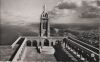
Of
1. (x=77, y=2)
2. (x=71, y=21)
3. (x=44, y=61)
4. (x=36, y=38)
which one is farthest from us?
(x=71, y=21)

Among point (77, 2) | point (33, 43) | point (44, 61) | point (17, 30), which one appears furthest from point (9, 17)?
point (44, 61)

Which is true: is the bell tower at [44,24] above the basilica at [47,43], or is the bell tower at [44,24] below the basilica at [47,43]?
above

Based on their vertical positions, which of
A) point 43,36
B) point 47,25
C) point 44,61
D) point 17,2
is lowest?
point 44,61

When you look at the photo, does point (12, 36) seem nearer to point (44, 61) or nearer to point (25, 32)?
point (25, 32)

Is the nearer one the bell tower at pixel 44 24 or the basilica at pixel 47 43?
the basilica at pixel 47 43

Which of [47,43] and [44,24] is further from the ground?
[44,24]

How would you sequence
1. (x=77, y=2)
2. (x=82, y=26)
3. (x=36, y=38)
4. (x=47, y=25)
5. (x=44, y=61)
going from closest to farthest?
(x=44, y=61)
(x=47, y=25)
(x=36, y=38)
(x=77, y=2)
(x=82, y=26)

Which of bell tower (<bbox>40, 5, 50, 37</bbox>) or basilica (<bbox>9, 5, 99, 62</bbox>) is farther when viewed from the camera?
bell tower (<bbox>40, 5, 50, 37</bbox>)

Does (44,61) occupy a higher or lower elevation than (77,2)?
lower

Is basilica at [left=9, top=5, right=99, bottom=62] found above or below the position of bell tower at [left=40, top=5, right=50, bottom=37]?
below

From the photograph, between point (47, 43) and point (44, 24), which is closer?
point (44, 24)

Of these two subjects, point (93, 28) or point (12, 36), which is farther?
point (93, 28)
